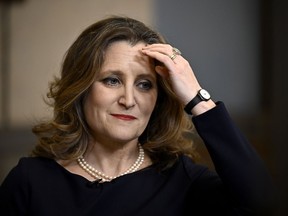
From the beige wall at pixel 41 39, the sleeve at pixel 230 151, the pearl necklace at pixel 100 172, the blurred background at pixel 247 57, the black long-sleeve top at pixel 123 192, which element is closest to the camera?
the blurred background at pixel 247 57

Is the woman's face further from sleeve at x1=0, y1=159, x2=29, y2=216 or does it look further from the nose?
sleeve at x1=0, y1=159, x2=29, y2=216

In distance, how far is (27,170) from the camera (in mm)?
1277

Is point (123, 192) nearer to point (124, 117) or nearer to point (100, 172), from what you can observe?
point (100, 172)

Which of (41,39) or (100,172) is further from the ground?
(41,39)

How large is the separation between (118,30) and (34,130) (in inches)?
17.3

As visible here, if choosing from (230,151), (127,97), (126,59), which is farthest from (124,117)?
(230,151)

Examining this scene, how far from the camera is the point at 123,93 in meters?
1.18

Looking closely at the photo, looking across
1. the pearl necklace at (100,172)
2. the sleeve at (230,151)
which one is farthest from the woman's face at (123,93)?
the sleeve at (230,151)

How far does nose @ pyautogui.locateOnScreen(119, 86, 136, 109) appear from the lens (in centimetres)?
117

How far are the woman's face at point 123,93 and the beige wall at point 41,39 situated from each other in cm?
87

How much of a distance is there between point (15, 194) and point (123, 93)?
1.39 feet

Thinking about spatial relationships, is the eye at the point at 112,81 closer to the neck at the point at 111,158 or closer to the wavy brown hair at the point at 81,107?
the wavy brown hair at the point at 81,107

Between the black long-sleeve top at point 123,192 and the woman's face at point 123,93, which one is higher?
the woman's face at point 123,93

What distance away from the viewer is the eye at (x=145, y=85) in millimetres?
1223
